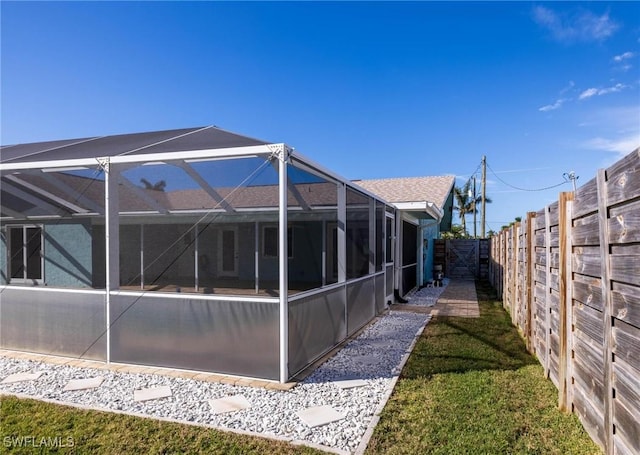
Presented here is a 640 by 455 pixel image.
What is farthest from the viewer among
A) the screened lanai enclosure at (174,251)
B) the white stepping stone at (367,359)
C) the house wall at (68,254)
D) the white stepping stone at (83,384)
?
the house wall at (68,254)

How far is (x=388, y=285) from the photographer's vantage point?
9461mm

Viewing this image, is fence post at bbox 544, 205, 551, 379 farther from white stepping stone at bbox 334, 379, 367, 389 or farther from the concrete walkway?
the concrete walkway

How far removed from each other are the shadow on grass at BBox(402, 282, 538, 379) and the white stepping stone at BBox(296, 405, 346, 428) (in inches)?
50.0

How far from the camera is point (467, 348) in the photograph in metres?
5.59

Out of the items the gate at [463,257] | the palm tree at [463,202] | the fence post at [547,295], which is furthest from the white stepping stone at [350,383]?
the palm tree at [463,202]

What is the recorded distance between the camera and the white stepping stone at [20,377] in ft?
14.3

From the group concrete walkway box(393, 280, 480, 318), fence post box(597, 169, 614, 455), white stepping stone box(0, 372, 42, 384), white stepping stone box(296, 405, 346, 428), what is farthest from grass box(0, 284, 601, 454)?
concrete walkway box(393, 280, 480, 318)

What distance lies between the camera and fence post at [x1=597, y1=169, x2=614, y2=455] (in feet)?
7.87

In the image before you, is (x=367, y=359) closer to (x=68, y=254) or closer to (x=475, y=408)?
(x=475, y=408)

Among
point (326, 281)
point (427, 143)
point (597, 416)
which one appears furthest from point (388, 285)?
point (427, 143)

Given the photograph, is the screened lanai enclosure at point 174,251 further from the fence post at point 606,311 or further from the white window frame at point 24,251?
the fence post at point 606,311

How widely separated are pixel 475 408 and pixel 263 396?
1982 mm

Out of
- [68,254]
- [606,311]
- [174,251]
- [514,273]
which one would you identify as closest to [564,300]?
[606,311]

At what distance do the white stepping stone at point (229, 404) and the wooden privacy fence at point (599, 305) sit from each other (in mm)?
2779
